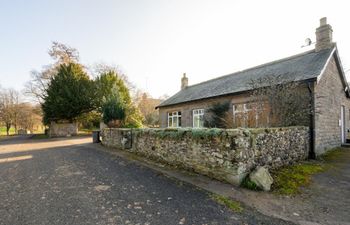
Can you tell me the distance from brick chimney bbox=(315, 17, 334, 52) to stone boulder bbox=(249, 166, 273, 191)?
10883 mm

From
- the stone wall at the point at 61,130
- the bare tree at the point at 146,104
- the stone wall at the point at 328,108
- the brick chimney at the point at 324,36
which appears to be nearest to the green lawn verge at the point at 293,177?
the stone wall at the point at 328,108

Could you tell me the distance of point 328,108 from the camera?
36.5 ft

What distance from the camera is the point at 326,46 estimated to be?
11844mm

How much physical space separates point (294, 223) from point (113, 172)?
5.73 meters

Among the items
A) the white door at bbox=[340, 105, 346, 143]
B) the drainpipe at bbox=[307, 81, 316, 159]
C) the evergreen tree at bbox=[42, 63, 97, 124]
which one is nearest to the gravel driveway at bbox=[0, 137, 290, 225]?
the drainpipe at bbox=[307, 81, 316, 159]

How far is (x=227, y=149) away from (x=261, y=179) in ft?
3.93

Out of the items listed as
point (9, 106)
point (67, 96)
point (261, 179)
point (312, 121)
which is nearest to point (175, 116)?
point (312, 121)

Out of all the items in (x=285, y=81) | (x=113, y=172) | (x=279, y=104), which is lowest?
(x=113, y=172)

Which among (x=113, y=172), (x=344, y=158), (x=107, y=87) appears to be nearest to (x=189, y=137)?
(x=113, y=172)

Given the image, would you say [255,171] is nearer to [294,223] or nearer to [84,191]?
[294,223]

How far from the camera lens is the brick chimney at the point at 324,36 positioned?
11.4 metres

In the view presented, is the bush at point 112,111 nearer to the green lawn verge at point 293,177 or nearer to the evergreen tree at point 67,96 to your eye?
the green lawn verge at point 293,177

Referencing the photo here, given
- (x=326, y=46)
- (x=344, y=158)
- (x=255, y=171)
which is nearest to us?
(x=255, y=171)

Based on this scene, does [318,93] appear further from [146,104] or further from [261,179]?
[146,104]
